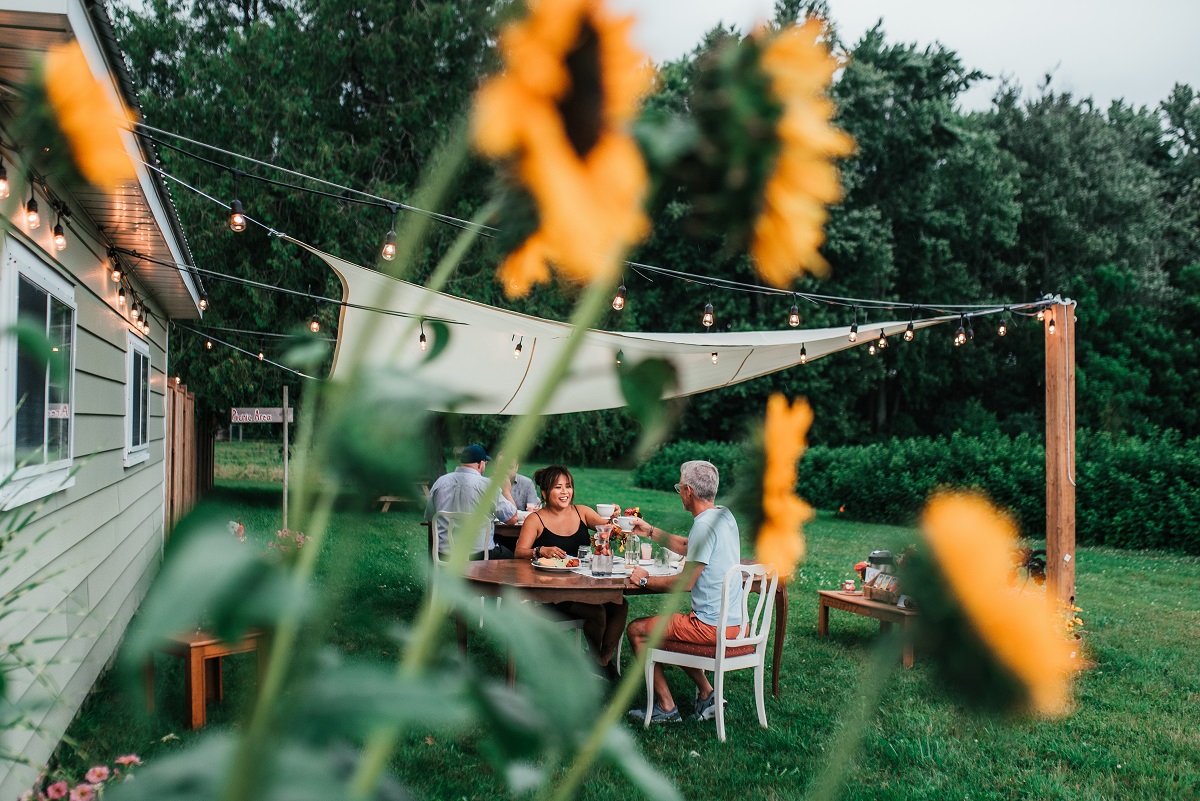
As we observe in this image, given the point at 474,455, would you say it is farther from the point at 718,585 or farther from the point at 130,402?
the point at 718,585

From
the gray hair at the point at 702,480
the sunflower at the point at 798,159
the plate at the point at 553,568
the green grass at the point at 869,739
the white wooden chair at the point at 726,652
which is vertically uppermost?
the sunflower at the point at 798,159

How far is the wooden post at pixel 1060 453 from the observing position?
16.3 ft

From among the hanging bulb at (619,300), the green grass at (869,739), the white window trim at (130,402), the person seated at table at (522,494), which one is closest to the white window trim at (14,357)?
the green grass at (869,739)

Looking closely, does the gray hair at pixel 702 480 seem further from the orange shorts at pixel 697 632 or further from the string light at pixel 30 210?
the string light at pixel 30 210

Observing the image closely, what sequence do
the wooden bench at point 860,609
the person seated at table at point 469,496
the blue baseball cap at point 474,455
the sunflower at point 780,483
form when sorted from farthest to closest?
1. the blue baseball cap at point 474,455
2. the person seated at table at point 469,496
3. the wooden bench at point 860,609
4. the sunflower at point 780,483

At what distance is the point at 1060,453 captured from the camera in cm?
503

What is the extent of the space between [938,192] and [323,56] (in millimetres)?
13213

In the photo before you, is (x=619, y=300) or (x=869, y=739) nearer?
(x=869, y=739)

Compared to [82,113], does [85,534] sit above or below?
below

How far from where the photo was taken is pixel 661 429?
0.95ft

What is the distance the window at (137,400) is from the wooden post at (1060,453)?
5.08 meters

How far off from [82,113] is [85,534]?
371 centimetres

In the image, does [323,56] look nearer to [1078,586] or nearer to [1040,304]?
[1040,304]

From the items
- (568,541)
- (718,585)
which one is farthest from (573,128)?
(568,541)
